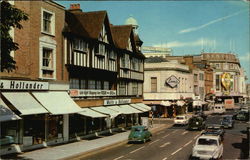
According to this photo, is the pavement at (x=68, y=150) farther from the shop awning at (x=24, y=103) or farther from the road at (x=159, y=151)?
the shop awning at (x=24, y=103)

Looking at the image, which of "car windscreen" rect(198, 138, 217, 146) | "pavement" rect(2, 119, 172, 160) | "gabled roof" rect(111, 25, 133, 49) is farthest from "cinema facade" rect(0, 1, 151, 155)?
"car windscreen" rect(198, 138, 217, 146)

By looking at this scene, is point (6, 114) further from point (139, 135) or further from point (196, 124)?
point (196, 124)

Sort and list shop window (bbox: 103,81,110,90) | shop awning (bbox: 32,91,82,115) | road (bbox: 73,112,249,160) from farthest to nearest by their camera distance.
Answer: shop window (bbox: 103,81,110,90) < shop awning (bbox: 32,91,82,115) < road (bbox: 73,112,249,160)

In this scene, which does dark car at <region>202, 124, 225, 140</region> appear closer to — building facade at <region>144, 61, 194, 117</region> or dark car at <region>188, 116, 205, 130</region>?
dark car at <region>188, 116, 205, 130</region>

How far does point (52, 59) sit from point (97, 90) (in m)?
8.42

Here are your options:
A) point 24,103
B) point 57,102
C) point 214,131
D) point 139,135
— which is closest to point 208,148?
point 214,131

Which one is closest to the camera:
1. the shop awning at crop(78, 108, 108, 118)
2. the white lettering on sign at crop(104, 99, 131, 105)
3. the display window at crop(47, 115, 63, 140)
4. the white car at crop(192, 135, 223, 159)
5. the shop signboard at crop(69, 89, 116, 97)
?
the white car at crop(192, 135, 223, 159)

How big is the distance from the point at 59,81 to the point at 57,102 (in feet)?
8.31

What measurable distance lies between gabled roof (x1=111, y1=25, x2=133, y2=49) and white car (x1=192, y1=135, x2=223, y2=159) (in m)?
24.8

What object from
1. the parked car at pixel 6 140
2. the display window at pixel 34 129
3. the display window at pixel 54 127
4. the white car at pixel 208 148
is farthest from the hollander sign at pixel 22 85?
the white car at pixel 208 148

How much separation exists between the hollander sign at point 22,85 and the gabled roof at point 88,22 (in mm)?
8245

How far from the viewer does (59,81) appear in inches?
1187

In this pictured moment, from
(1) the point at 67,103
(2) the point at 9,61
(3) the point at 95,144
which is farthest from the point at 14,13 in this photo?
(3) the point at 95,144

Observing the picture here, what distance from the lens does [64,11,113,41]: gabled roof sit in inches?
1359
